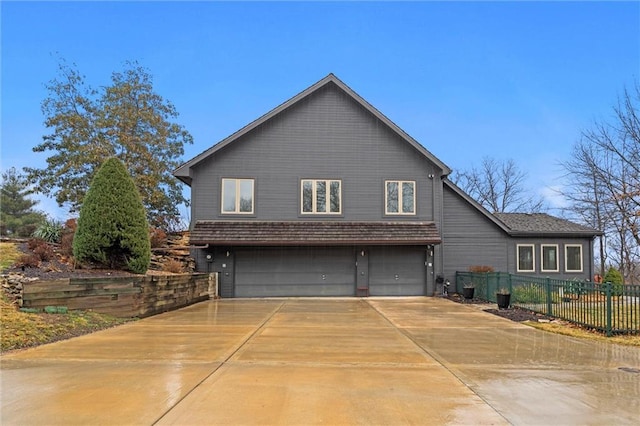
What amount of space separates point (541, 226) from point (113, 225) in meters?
18.6

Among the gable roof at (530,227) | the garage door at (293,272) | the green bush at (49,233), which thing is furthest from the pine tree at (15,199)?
the gable roof at (530,227)

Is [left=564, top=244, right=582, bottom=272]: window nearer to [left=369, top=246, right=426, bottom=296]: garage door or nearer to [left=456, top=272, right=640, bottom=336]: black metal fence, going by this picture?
[left=456, top=272, right=640, bottom=336]: black metal fence

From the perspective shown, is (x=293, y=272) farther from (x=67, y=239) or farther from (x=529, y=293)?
(x=529, y=293)

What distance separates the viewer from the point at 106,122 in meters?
25.2

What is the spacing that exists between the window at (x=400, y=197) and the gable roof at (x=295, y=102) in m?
1.62

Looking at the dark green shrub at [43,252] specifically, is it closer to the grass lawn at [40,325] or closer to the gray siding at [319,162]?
the grass lawn at [40,325]

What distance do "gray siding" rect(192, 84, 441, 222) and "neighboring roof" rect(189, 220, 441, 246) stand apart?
1.71 ft

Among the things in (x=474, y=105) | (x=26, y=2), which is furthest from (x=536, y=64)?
(x=26, y=2)

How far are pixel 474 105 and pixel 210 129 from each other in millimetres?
19765

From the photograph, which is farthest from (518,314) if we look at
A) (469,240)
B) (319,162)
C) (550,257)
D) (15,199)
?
(15,199)

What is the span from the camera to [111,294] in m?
10.7

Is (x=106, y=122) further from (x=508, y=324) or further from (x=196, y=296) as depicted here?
(x=508, y=324)

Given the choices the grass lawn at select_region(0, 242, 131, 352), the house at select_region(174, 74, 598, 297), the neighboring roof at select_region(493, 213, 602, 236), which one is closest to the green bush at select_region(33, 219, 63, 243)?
the grass lawn at select_region(0, 242, 131, 352)

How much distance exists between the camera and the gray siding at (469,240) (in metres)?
20.6
